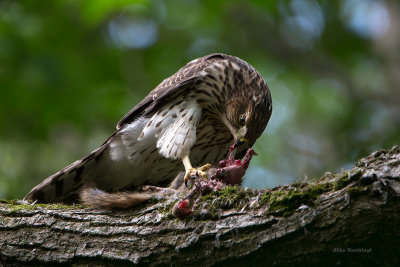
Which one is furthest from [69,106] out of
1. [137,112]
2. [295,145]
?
[295,145]

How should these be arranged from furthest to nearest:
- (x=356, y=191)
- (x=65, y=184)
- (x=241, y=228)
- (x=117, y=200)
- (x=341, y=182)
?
(x=65, y=184), (x=117, y=200), (x=241, y=228), (x=341, y=182), (x=356, y=191)

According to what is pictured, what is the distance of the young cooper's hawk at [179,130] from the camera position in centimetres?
542

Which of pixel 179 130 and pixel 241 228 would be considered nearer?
pixel 241 228

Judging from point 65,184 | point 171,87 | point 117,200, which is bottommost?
point 117,200

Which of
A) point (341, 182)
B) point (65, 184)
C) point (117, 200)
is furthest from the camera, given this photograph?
point (65, 184)

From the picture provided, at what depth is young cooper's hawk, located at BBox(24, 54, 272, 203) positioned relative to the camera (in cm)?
542

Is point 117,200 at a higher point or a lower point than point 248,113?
lower

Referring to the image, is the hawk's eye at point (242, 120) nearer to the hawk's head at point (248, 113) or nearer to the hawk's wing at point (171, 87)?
the hawk's head at point (248, 113)

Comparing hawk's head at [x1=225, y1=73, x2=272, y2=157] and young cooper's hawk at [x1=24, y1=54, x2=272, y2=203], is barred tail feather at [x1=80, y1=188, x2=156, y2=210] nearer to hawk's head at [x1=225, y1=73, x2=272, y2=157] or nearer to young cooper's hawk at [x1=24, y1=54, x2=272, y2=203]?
young cooper's hawk at [x1=24, y1=54, x2=272, y2=203]

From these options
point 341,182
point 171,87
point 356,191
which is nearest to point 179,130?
point 171,87

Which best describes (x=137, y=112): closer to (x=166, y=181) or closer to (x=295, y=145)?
(x=166, y=181)

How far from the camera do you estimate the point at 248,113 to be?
5.55 metres

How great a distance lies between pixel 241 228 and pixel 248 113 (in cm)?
220

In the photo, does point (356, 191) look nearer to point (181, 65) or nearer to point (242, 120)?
point (242, 120)
